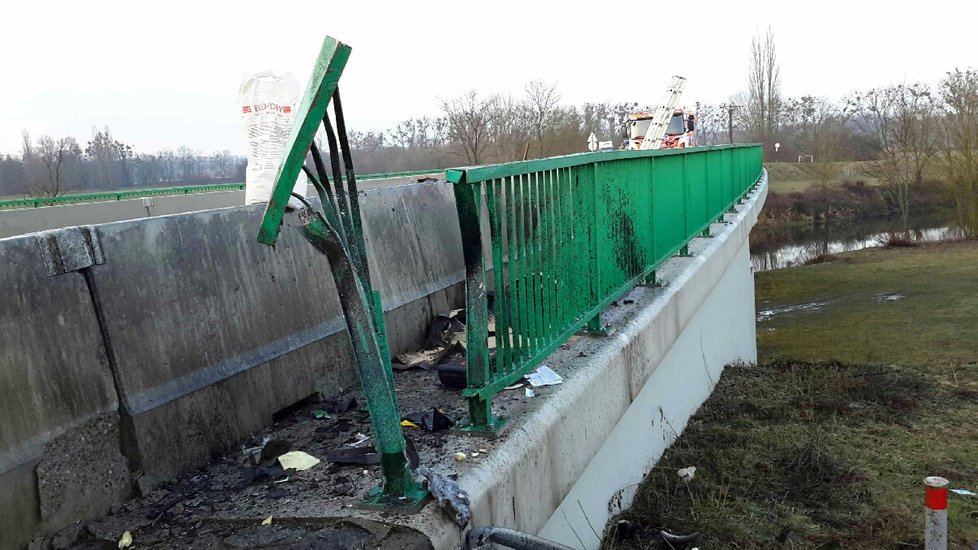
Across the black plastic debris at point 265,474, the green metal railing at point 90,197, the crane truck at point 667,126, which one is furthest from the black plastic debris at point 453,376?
the crane truck at point 667,126

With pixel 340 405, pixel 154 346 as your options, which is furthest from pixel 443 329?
pixel 154 346

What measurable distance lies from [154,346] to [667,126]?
29194 millimetres

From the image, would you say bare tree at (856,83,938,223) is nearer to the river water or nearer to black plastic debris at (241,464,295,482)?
the river water

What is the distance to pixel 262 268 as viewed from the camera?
137 inches

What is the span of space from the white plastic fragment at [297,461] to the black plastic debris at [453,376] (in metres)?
0.95

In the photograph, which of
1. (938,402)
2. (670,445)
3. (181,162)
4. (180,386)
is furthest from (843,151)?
(180,386)

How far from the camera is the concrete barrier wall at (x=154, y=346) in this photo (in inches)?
91.4

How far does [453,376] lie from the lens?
3.70 metres

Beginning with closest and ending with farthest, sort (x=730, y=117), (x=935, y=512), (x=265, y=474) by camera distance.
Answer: (x=265, y=474)
(x=935, y=512)
(x=730, y=117)

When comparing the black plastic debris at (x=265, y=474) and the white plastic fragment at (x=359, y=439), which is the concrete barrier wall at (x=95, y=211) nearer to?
the white plastic fragment at (x=359, y=439)

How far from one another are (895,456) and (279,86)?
20.5ft

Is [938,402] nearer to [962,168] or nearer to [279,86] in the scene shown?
[279,86]

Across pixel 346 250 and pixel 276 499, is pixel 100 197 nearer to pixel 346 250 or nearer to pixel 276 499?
pixel 276 499

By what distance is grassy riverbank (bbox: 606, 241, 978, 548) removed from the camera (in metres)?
4.62
